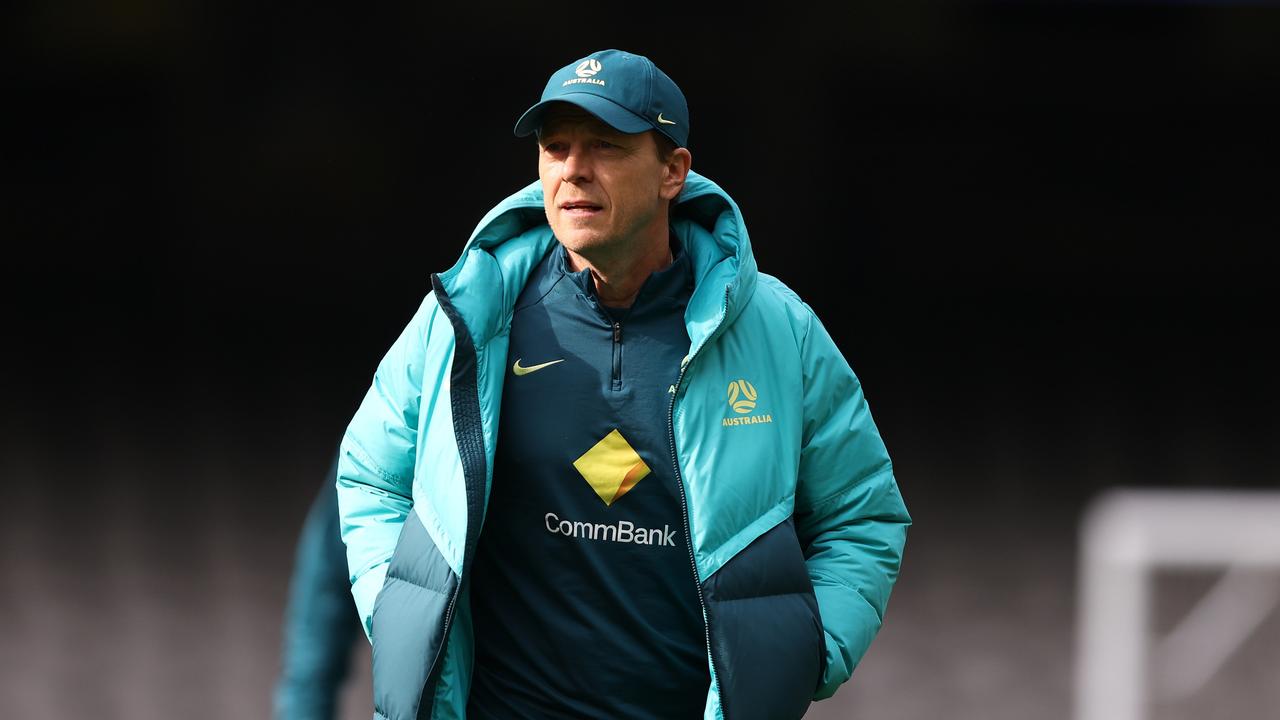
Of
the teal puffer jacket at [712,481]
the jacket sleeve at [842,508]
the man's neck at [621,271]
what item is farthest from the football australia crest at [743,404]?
the man's neck at [621,271]

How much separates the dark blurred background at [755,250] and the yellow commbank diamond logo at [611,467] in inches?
119

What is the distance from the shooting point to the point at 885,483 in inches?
97.4

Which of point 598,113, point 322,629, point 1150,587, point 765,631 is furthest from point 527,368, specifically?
point 1150,587

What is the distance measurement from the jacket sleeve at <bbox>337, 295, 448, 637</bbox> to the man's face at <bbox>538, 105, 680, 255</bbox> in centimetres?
27

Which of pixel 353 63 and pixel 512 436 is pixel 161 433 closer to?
pixel 353 63

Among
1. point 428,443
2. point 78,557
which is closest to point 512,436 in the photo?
point 428,443

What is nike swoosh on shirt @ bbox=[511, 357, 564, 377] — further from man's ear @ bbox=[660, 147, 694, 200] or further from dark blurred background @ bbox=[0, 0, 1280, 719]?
dark blurred background @ bbox=[0, 0, 1280, 719]

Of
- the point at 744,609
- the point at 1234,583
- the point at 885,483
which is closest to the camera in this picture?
the point at 744,609

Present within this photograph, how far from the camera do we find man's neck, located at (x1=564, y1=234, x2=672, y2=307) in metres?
2.38

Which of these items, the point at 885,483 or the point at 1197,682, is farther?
the point at 1197,682

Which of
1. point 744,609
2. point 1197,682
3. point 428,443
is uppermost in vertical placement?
point 428,443

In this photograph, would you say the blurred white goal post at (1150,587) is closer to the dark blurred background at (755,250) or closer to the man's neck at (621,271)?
the dark blurred background at (755,250)

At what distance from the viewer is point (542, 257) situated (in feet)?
8.20

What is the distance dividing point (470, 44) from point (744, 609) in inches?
134
